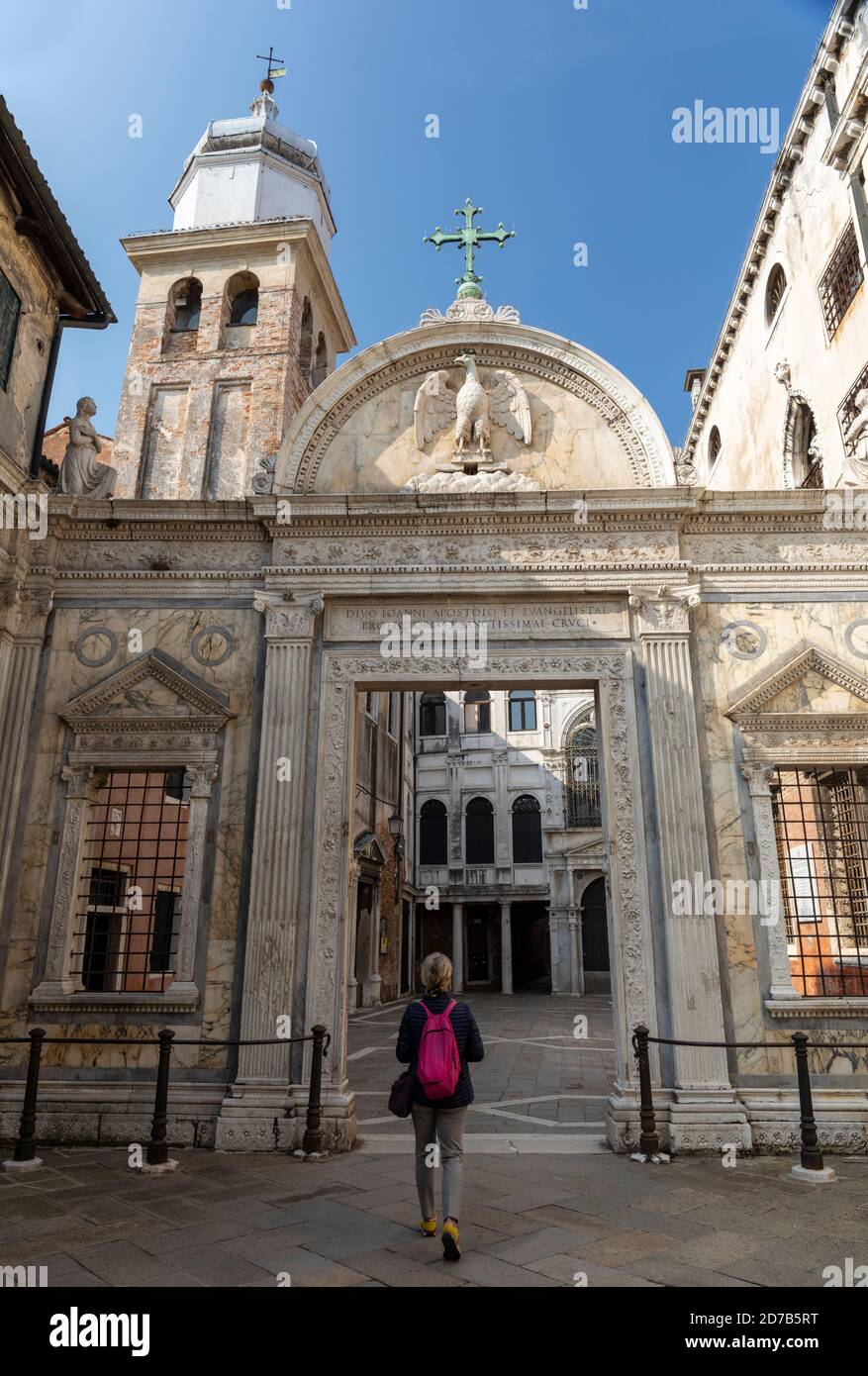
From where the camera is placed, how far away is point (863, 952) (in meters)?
9.36

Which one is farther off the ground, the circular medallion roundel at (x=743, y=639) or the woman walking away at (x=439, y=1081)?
the circular medallion roundel at (x=743, y=639)

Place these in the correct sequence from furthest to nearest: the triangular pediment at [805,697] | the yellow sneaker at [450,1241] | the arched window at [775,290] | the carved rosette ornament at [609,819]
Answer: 1. the arched window at [775,290]
2. the triangular pediment at [805,697]
3. the carved rosette ornament at [609,819]
4. the yellow sneaker at [450,1241]

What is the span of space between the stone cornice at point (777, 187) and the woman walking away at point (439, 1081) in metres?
7.04

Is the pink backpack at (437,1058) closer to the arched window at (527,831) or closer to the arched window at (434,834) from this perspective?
the arched window at (527,831)

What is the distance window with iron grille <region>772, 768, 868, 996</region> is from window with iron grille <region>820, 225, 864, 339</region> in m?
7.26

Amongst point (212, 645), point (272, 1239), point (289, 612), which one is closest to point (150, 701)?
point (212, 645)

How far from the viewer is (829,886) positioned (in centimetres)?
995

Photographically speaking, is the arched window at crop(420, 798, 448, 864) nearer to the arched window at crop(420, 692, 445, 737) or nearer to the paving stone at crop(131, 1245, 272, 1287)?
the arched window at crop(420, 692, 445, 737)

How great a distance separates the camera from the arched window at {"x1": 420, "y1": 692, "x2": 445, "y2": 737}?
34250 mm

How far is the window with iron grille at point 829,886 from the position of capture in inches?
360

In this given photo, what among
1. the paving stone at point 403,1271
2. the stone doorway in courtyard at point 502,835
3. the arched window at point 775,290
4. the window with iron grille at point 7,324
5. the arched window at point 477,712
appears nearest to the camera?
the paving stone at point 403,1271

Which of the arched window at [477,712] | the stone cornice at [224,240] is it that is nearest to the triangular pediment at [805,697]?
the stone cornice at [224,240]

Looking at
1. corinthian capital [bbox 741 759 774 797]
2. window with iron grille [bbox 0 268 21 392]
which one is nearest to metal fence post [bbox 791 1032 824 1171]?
corinthian capital [bbox 741 759 774 797]
